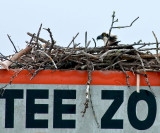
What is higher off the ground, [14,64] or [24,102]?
[14,64]

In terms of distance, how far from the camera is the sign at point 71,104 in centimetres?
520

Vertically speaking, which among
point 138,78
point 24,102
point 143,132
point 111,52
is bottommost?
point 143,132

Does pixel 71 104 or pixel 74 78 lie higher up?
pixel 74 78

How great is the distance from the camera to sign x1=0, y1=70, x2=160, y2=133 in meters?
5.20

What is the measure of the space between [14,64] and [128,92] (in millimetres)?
2035

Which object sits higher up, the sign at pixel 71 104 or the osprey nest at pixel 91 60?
the osprey nest at pixel 91 60

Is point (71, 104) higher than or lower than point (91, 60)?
lower

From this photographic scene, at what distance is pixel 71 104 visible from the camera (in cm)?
521

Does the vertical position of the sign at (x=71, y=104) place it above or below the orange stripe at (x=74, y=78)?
below

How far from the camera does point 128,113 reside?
525cm

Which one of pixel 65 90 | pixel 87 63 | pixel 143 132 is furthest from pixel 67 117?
pixel 143 132

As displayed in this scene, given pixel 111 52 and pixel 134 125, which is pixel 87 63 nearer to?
pixel 111 52

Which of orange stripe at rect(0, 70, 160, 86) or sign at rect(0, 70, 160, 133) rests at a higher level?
orange stripe at rect(0, 70, 160, 86)

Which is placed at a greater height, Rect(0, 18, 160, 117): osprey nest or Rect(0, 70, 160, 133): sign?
Rect(0, 18, 160, 117): osprey nest
